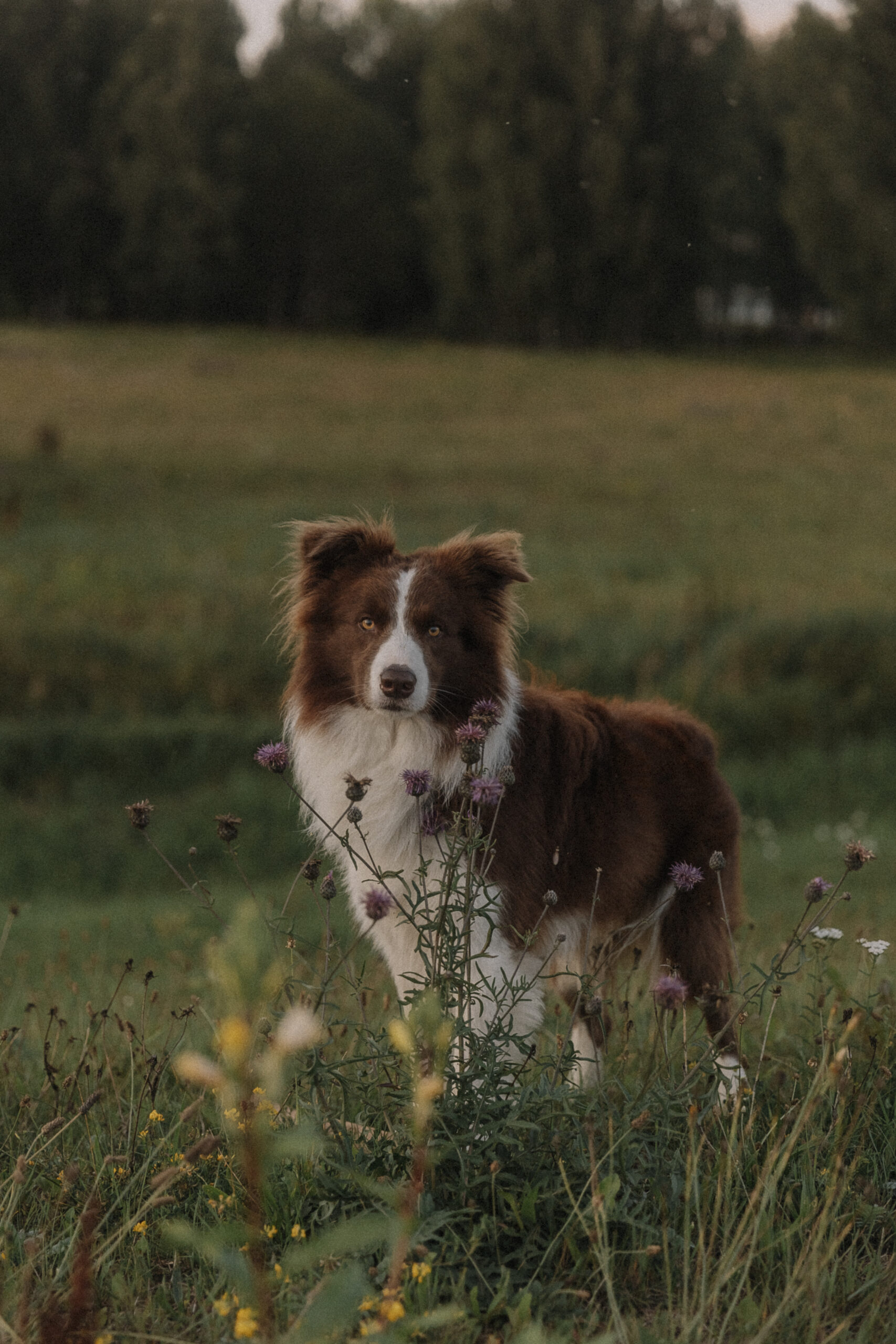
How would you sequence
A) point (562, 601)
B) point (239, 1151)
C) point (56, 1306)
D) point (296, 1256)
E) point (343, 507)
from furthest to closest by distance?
point (343, 507) → point (562, 601) → point (239, 1151) → point (56, 1306) → point (296, 1256)

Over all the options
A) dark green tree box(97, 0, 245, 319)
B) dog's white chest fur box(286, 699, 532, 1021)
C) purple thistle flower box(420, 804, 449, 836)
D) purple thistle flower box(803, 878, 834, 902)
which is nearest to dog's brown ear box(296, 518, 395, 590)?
dog's white chest fur box(286, 699, 532, 1021)

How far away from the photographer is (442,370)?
34094 millimetres

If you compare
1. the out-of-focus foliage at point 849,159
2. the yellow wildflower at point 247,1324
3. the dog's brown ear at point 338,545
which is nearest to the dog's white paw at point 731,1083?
the yellow wildflower at point 247,1324

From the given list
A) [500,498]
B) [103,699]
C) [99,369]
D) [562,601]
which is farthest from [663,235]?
[103,699]

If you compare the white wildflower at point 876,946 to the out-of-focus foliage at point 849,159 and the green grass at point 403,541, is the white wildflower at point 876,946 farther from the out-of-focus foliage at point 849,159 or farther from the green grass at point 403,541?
the out-of-focus foliage at point 849,159

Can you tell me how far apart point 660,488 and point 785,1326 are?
69.7ft

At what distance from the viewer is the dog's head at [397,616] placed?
4.17 m

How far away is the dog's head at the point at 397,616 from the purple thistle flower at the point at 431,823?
333 mm

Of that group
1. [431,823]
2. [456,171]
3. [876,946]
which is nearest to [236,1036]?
[876,946]

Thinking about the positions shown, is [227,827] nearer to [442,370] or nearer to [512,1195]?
[512,1195]

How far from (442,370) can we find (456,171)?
1644cm

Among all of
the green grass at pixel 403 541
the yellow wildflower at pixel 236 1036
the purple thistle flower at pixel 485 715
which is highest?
the yellow wildflower at pixel 236 1036

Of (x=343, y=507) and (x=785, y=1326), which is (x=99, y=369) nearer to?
(x=343, y=507)

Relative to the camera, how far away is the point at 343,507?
20.0m
